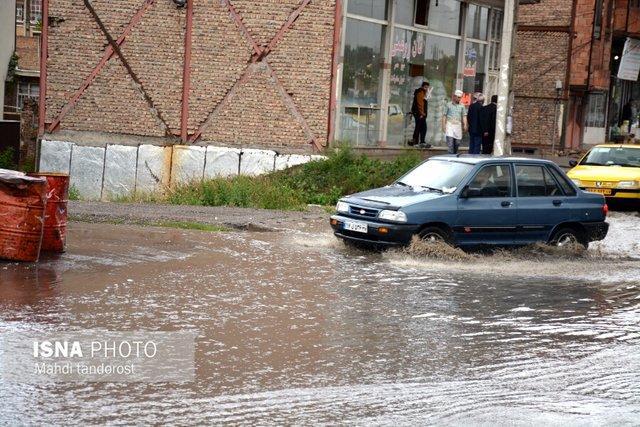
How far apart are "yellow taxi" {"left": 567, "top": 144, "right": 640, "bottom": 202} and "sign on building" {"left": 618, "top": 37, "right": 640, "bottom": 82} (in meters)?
24.9

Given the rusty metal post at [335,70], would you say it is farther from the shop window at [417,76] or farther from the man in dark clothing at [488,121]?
the man in dark clothing at [488,121]

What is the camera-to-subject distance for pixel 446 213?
51.7ft

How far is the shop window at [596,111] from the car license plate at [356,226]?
34.6 m

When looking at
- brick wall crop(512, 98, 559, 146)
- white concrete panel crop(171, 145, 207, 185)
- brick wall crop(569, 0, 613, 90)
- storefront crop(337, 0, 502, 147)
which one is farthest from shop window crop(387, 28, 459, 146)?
brick wall crop(569, 0, 613, 90)

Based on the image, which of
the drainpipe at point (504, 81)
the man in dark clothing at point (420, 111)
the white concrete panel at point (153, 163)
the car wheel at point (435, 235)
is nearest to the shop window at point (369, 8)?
the man in dark clothing at point (420, 111)

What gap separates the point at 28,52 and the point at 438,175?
3656 centimetres

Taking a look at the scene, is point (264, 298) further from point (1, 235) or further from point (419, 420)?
point (419, 420)

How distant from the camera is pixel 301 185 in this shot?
78.7 ft

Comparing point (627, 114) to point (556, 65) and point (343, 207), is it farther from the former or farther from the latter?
point (343, 207)

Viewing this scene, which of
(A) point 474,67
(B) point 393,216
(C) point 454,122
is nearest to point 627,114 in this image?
(A) point 474,67

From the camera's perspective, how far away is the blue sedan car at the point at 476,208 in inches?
616

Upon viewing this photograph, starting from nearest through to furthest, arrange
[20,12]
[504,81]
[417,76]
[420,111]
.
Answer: [504,81] < [420,111] < [417,76] < [20,12]

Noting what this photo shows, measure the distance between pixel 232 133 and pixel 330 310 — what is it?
1384 cm

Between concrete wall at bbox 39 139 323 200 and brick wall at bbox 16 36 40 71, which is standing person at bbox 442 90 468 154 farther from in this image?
brick wall at bbox 16 36 40 71
